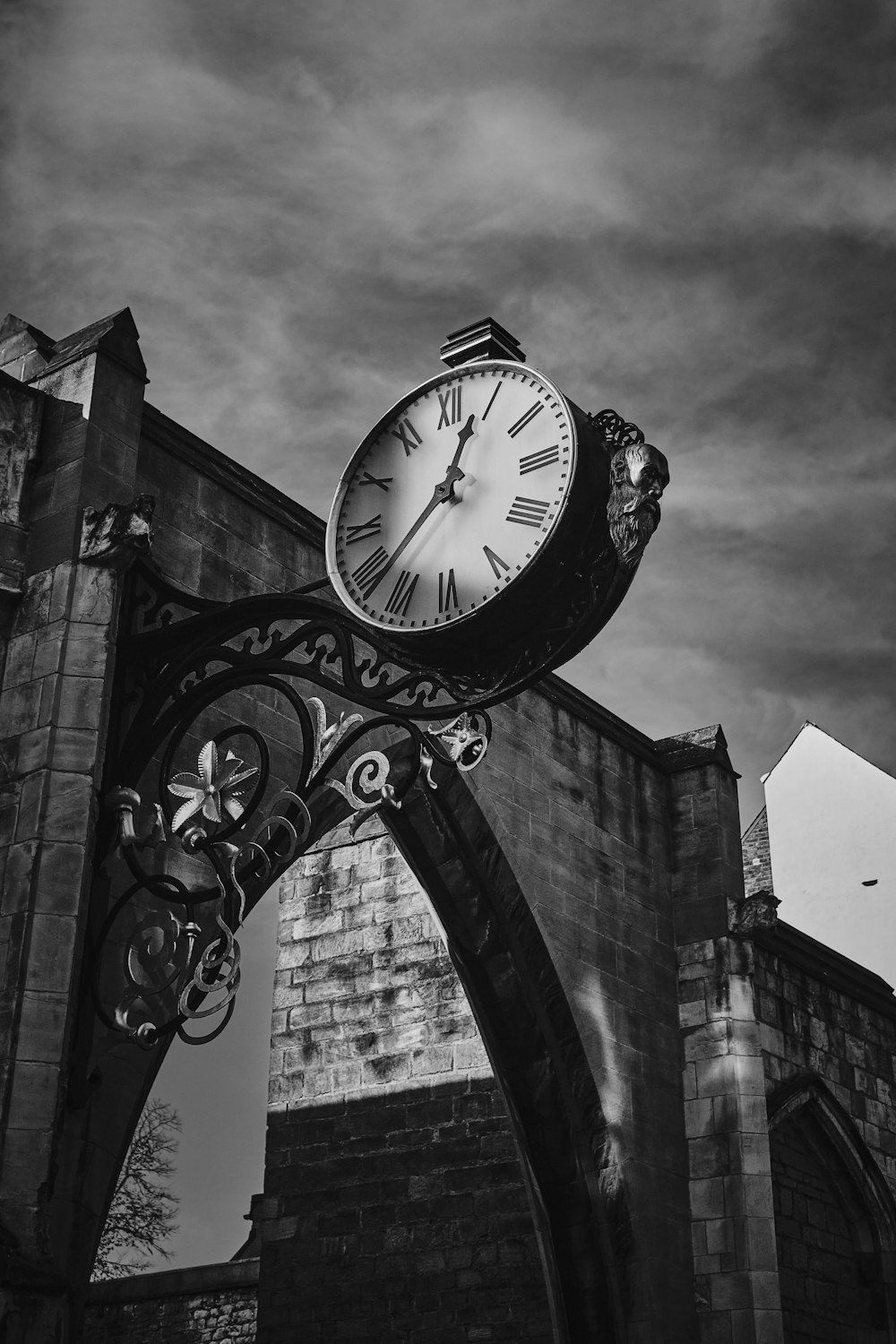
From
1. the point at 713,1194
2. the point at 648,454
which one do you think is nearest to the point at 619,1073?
the point at 713,1194

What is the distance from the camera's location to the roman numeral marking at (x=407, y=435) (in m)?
5.39

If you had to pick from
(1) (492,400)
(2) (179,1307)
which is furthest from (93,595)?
(2) (179,1307)

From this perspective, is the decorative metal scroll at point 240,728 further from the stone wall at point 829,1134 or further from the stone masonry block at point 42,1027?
the stone wall at point 829,1134

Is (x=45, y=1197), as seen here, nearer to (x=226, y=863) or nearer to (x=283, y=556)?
(x=226, y=863)

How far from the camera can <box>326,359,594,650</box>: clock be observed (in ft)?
16.3

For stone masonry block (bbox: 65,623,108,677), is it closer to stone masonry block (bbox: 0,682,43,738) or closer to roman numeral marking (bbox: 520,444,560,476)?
stone masonry block (bbox: 0,682,43,738)

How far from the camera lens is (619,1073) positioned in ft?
33.5

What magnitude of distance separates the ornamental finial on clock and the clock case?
1.29 feet

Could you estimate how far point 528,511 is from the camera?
5020 millimetres

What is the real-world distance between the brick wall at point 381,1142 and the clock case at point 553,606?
7.09 metres

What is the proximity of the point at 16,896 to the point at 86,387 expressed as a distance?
219 centimetres

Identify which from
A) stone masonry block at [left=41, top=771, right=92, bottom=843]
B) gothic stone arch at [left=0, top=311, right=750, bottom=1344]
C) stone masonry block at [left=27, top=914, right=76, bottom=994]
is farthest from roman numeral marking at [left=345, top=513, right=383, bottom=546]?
stone masonry block at [left=27, top=914, right=76, bottom=994]

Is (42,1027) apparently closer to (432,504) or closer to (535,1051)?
(432,504)

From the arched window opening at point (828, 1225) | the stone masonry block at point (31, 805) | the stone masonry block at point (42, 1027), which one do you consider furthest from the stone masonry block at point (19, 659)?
the arched window opening at point (828, 1225)
